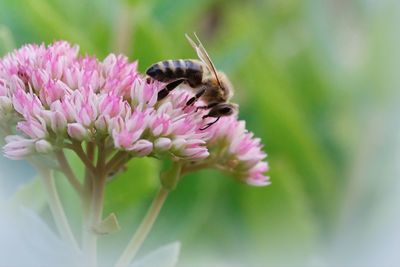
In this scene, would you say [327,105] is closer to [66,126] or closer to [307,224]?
[307,224]

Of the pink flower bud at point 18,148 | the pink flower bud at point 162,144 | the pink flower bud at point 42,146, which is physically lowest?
the pink flower bud at point 18,148

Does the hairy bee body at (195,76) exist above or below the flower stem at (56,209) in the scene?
above

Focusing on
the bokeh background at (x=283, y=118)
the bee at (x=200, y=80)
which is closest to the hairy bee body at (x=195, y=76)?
the bee at (x=200, y=80)

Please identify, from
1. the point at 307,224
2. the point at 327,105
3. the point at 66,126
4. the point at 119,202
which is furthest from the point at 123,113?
the point at 327,105

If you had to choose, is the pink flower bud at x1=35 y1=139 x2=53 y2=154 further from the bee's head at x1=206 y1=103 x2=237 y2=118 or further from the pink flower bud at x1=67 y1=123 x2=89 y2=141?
the bee's head at x1=206 y1=103 x2=237 y2=118

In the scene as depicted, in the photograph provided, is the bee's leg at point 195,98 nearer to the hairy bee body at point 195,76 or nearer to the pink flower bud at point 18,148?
the hairy bee body at point 195,76

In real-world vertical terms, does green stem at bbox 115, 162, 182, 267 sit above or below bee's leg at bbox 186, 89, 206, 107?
below

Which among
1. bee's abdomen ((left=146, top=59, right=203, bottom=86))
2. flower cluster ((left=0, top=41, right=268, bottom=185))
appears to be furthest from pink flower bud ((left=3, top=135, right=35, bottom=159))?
bee's abdomen ((left=146, top=59, right=203, bottom=86))
